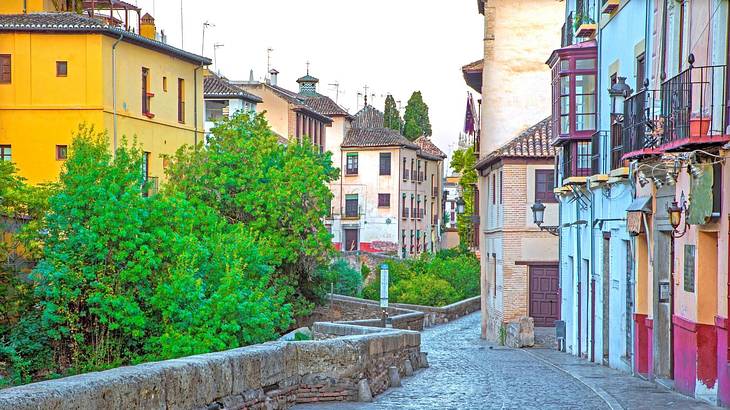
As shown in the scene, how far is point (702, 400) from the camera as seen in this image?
52.0 feet

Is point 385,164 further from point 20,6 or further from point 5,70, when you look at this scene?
point 5,70

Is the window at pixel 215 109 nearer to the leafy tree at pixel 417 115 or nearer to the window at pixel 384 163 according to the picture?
the window at pixel 384 163

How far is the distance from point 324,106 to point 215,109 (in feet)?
82.3

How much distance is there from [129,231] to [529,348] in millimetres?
11720

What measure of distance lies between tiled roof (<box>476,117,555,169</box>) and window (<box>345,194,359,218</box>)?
138 ft

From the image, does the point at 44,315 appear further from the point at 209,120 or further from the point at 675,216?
the point at 209,120

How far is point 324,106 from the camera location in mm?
81375

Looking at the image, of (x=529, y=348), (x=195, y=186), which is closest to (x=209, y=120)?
(x=195, y=186)

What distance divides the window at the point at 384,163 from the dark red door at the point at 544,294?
145 feet

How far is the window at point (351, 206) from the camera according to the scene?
273 feet

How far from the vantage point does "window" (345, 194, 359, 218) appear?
83.1 m

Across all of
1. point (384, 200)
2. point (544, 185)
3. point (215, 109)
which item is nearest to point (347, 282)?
point (215, 109)

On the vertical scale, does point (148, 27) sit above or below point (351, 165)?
above

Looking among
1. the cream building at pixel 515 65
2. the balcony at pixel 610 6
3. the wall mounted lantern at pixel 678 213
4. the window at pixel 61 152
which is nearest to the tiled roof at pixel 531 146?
the cream building at pixel 515 65
